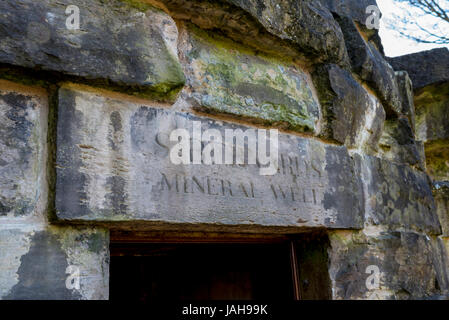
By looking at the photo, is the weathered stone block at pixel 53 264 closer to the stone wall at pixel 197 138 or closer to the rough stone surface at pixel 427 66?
the stone wall at pixel 197 138

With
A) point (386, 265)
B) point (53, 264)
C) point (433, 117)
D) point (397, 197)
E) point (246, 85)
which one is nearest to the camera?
point (53, 264)

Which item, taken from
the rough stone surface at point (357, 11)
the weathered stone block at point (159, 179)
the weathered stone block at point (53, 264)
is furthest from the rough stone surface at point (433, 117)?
the weathered stone block at point (53, 264)

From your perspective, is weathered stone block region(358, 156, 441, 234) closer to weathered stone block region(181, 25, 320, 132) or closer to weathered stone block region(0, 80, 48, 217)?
weathered stone block region(181, 25, 320, 132)

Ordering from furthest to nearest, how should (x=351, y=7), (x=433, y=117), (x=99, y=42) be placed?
(x=433, y=117) → (x=351, y=7) → (x=99, y=42)

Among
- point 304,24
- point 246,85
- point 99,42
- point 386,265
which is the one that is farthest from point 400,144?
point 99,42

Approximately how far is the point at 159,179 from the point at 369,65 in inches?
47.0

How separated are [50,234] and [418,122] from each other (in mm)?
2343

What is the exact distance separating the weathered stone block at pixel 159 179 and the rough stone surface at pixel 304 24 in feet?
1.23

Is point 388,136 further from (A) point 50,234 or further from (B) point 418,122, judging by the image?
(A) point 50,234

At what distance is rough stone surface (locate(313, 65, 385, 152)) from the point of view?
1706mm

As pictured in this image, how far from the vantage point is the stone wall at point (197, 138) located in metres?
1.04

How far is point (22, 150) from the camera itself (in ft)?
3.44

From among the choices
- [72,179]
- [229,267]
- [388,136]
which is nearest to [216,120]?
[72,179]

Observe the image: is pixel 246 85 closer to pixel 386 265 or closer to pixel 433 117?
pixel 386 265
